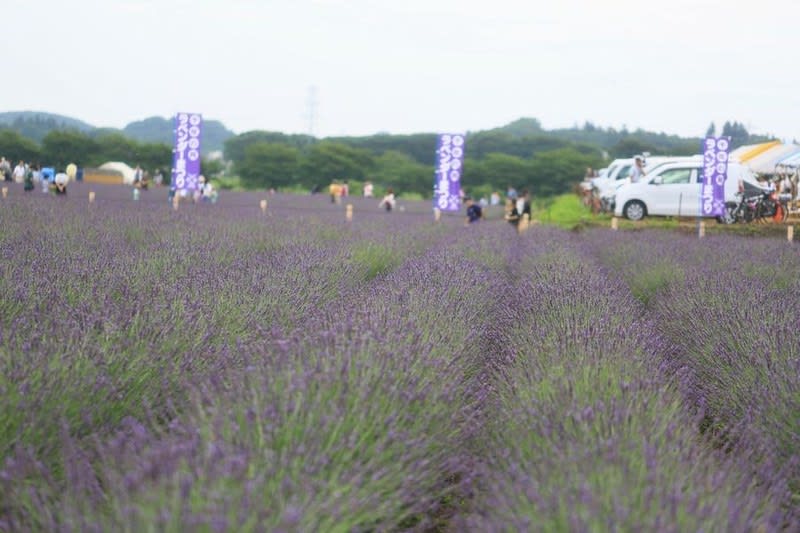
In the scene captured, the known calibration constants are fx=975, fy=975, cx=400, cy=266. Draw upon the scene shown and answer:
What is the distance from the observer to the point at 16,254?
5.83 metres

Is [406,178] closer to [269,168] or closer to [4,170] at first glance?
[269,168]

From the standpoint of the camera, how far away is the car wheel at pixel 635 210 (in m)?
20.2

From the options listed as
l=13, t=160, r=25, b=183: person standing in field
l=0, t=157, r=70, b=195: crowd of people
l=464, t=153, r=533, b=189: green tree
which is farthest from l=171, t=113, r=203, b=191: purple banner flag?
l=464, t=153, r=533, b=189: green tree

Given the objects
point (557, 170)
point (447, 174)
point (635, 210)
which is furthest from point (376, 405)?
point (557, 170)

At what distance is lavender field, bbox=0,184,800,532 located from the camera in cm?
218

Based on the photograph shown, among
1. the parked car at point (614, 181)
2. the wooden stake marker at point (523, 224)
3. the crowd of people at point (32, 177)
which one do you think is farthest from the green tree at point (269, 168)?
the wooden stake marker at point (523, 224)

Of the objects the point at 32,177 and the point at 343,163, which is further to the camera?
the point at 343,163

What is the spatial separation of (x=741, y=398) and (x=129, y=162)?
8526 centimetres

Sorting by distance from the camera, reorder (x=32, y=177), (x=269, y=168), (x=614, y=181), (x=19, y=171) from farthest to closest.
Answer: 1. (x=269, y=168)
2. (x=19, y=171)
3. (x=614, y=181)
4. (x=32, y=177)

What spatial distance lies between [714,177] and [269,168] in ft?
253

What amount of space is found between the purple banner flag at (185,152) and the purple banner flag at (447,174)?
503 centimetres

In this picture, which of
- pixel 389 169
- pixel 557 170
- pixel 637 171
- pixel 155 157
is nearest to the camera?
pixel 637 171

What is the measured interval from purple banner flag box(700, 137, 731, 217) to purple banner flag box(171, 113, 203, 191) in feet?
32.9

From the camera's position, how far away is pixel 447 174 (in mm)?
20656
